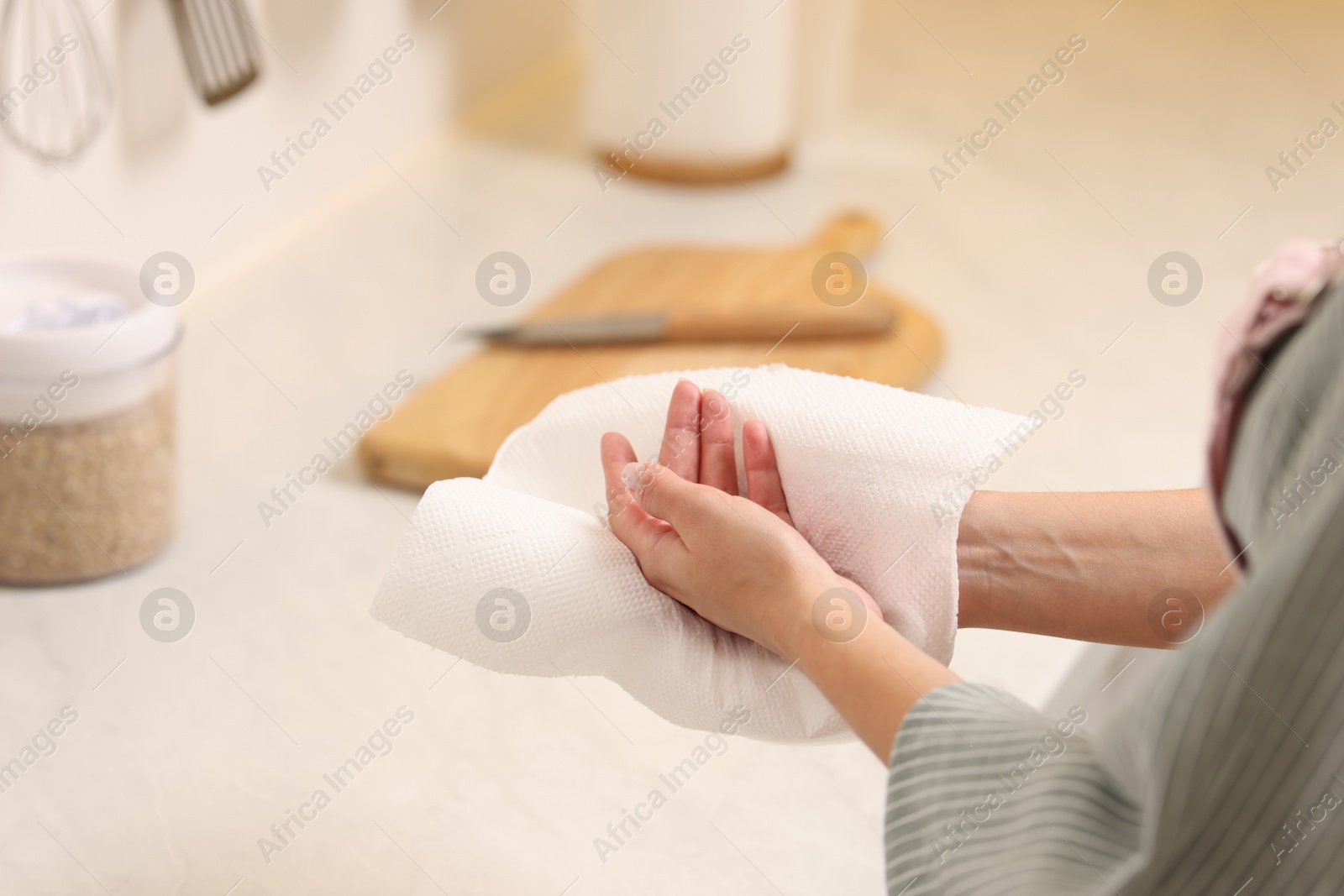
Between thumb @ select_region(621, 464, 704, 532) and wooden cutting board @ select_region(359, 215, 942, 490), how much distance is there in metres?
A: 0.26

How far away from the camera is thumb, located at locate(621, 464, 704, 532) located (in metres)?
0.52

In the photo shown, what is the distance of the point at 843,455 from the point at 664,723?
0.19 metres

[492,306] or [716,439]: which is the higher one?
[716,439]

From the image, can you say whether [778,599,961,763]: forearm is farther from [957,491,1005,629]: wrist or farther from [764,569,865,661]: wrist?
[957,491,1005,629]: wrist

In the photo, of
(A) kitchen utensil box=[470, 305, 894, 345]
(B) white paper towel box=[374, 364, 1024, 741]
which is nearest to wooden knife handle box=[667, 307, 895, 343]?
(A) kitchen utensil box=[470, 305, 894, 345]

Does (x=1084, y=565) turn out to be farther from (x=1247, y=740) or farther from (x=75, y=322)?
(x=75, y=322)

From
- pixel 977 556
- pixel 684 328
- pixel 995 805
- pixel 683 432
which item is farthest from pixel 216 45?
pixel 995 805

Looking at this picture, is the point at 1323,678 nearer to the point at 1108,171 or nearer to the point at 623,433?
the point at 623,433

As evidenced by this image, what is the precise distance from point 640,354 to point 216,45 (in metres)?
0.35

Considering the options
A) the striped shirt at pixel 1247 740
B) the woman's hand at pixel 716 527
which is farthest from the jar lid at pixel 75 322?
the striped shirt at pixel 1247 740

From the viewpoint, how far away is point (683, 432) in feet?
1.86

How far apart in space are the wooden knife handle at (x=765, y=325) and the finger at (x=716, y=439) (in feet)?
1.04

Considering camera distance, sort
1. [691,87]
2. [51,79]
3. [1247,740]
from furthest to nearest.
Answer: [691,87]
[51,79]
[1247,740]

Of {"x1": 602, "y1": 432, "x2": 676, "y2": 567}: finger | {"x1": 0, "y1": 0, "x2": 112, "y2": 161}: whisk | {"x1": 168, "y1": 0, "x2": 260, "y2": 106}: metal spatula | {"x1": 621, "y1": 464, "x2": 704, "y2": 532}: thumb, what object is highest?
{"x1": 621, "y1": 464, "x2": 704, "y2": 532}: thumb
